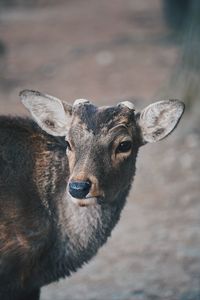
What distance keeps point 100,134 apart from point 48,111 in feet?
2.33

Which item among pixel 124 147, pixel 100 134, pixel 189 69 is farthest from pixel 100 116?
pixel 189 69

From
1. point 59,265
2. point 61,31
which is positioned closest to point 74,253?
point 59,265

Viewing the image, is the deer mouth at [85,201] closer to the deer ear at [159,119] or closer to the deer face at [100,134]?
the deer face at [100,134]

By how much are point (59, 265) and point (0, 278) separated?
58cm

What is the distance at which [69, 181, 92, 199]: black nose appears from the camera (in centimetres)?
695

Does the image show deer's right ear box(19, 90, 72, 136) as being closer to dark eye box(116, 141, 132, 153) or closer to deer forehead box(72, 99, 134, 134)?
deer forehead box(72, 99, 134, 134)

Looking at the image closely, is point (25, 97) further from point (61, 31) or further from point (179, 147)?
point (61, 31)

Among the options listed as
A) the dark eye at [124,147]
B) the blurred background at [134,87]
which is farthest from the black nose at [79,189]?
the blurred background at [134,87]

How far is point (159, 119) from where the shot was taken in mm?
7840

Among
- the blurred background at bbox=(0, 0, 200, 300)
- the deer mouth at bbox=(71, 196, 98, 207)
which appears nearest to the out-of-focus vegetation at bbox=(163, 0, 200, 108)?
the blurred background at bbox=(0, 0, 200, 300)

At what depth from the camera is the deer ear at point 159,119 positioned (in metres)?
7.78

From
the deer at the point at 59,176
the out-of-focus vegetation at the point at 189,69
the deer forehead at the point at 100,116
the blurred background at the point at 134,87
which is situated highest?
the deer forehead at the point at 100,116

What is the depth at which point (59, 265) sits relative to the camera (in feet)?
25.4

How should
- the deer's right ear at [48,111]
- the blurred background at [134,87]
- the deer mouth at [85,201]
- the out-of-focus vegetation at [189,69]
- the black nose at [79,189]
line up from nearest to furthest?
1. the black nose at [79,189]
2. the deer mouth at [85,201]
3. the deer's right ear at [48,111]
4. the blurred background at [134,87]
5. the out-of-focus vegetation at [189,69]
